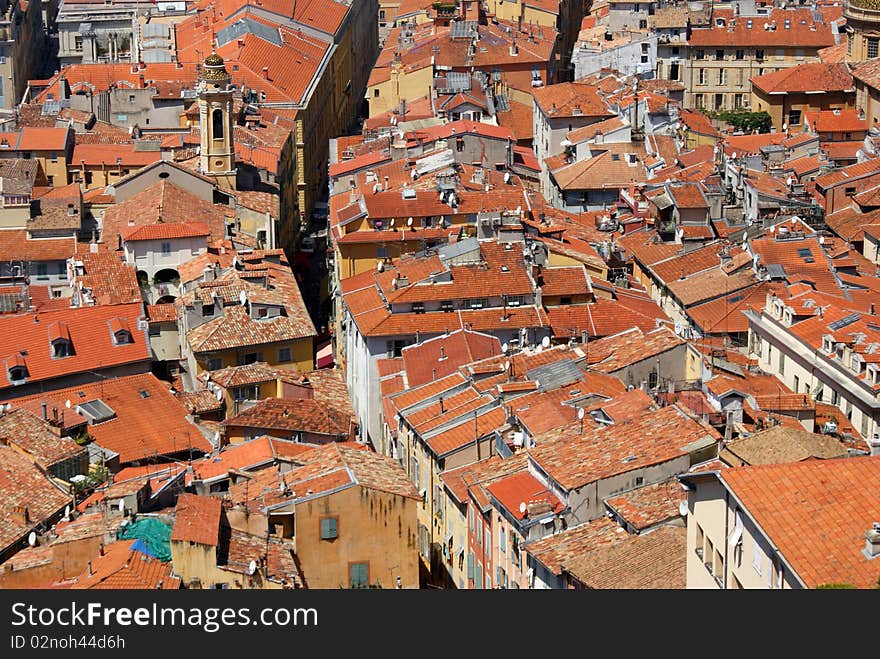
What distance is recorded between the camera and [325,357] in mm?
84562

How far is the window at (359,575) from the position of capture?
54938 millimetres

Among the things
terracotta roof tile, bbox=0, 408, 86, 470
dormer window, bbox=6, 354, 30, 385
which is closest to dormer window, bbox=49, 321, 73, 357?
dormer window, bbox=6, 354, 30, 385

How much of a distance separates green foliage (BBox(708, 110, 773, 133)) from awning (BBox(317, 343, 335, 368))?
44.7m

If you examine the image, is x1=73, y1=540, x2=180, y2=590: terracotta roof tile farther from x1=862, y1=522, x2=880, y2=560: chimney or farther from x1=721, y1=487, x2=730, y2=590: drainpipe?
x1=862, y1=522, x2=880, y2=560: chimney

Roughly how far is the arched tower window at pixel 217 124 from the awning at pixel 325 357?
58.5 ft

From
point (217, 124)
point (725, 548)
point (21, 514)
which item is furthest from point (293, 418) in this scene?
point (217, 124)

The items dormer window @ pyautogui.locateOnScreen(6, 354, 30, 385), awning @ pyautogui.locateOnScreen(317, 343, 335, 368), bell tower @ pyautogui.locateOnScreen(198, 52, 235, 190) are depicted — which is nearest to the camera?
dormer window @ pyautogui.locateOnScreen(6, 354, 30, 385)

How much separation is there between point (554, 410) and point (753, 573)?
Result: 1857cm

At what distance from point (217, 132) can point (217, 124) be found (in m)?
0.39

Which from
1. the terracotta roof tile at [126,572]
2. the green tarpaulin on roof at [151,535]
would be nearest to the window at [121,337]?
the green tarpaulin on roof at [151,535]

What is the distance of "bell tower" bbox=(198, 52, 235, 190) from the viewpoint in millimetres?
99062

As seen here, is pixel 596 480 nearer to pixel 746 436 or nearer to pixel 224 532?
pixel 746 436

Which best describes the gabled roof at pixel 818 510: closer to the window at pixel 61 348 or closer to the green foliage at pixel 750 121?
the window at pixel 61 348

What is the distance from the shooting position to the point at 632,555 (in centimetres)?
4878
